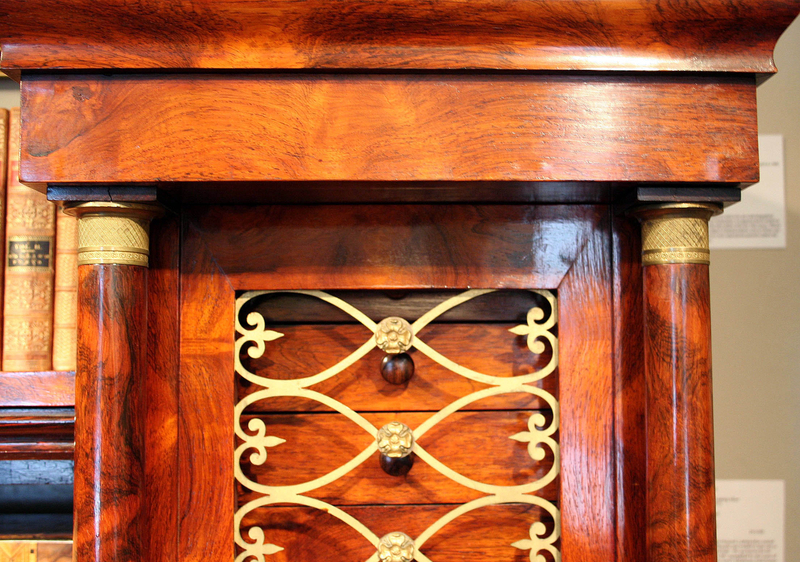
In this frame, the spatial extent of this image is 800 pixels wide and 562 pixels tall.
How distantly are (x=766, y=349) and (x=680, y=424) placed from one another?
581 mm

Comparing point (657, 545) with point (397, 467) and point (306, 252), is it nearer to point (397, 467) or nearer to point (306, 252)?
point (397, 467)

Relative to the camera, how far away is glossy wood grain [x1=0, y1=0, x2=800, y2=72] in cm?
68

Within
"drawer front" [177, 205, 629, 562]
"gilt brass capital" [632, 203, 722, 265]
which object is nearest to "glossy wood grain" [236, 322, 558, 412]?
"drawer front" [177, 205, 629, 562]

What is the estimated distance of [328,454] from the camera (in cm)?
84

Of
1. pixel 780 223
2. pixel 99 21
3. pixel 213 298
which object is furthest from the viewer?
pixel 780 223

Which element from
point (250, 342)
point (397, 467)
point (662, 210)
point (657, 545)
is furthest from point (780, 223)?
point (250, 342)

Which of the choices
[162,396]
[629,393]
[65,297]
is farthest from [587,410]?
[65,297]

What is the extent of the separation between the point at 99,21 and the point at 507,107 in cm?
49

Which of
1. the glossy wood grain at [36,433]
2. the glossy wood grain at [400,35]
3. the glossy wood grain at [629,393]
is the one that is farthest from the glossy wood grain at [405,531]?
the glossy wood grain at [400,35]

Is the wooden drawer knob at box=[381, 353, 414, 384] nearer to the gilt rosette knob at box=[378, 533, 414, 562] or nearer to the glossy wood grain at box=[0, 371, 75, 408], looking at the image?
the gilt rosette knob at box=[378, 533, 414, 562]

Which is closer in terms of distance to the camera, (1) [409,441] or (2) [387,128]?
(2) [387,128]

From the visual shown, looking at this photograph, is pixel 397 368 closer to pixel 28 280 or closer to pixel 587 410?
pixel 587 410

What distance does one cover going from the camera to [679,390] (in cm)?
72

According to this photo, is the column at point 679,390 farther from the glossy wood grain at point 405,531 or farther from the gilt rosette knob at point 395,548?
the gilt rosette knob at point 395,548
